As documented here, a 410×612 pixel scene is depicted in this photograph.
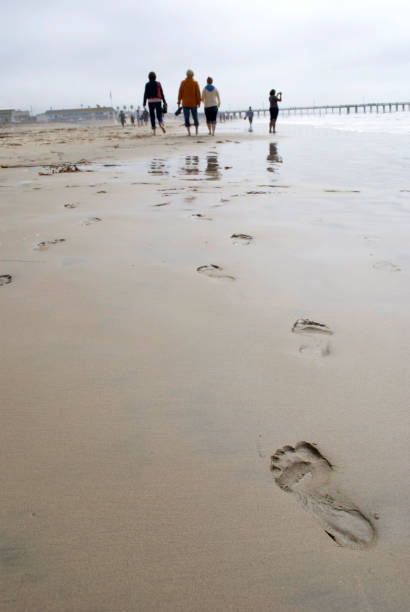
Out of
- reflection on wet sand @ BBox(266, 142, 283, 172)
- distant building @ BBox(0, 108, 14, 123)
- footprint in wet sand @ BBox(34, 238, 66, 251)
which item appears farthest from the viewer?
distant building @ BBox(0, 108, 14, 123)

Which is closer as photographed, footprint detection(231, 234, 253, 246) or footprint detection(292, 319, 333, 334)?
footprint detection(292, 319, 333, 334)

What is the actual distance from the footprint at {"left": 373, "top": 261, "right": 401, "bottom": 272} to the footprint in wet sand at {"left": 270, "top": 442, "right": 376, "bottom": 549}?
3.76 ft

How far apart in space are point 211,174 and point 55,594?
4.43 m

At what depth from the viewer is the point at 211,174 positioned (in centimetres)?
455

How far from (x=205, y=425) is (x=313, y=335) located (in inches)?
20.8

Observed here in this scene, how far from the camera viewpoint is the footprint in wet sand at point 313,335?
3.87 ft

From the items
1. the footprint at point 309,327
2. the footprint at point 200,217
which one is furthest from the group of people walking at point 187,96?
the footprint at point 309,327

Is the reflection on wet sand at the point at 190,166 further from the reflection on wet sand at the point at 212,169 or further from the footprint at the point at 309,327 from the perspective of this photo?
the footprint at the point at 309,327

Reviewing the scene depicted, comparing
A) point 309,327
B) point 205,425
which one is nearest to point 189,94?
point 309,327

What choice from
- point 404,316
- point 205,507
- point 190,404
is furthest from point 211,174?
point 205,507

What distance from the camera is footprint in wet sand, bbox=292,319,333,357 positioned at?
118 cm

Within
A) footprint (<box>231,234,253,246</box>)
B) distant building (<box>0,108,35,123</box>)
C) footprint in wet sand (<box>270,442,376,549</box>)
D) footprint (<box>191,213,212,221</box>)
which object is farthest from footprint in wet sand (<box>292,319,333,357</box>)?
distant building (<box>0,108,35,123</box>)

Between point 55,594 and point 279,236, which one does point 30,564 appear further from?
point 279,236

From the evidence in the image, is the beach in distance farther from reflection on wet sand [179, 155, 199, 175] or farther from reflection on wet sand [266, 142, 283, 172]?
reflection on wet sand [266, 142, 283, 172]
